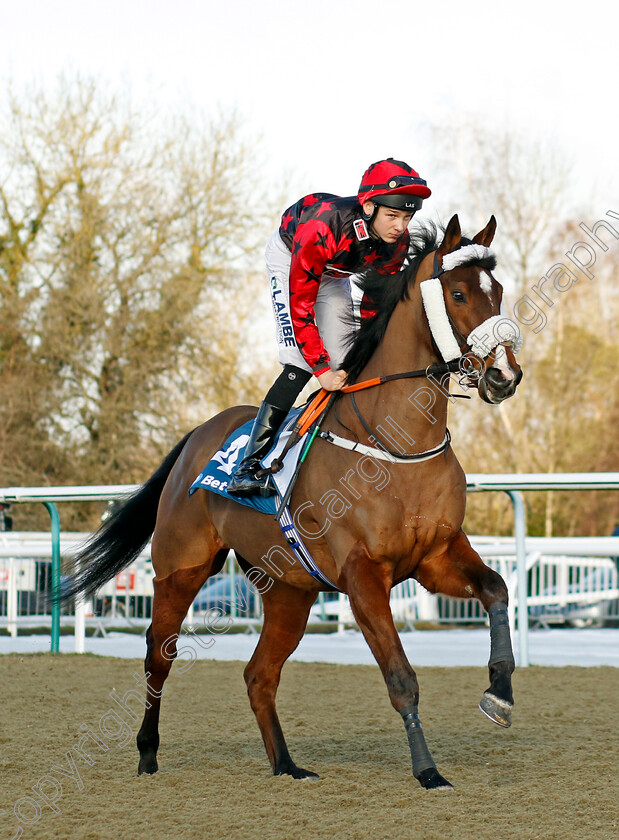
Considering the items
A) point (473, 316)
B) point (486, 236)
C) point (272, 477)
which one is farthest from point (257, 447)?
point (486, 236)

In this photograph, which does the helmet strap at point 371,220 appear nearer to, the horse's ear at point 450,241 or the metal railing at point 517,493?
the horse's ear at point 450,241

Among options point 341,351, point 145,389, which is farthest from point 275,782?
point 145,389

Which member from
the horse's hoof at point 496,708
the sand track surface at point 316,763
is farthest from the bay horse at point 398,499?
the sand track surface at point 316,763

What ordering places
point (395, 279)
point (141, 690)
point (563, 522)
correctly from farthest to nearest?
point (563, 522) < point (141, 690) < point (395, 279)

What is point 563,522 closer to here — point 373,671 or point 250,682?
point 373,671

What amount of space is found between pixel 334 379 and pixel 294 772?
1.58 meters

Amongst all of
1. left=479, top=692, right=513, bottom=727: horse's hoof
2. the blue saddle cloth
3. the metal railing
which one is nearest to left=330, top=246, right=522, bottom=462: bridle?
the blue saddle cloth

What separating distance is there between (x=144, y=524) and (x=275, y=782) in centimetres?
184

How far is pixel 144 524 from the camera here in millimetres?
5398

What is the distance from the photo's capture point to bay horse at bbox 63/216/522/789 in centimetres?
359

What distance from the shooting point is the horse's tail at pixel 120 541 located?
211 inches

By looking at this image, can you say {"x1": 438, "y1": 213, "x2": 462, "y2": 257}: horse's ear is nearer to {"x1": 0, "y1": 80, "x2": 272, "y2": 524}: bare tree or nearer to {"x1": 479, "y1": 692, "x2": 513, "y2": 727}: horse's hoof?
{"x1": 479, "y1": 692, "x2": 513, "y2": 727}: horse's hoof

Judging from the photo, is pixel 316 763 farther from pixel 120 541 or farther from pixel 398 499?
pixel 120 541

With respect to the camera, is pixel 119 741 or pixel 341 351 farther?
pixel 119 741
